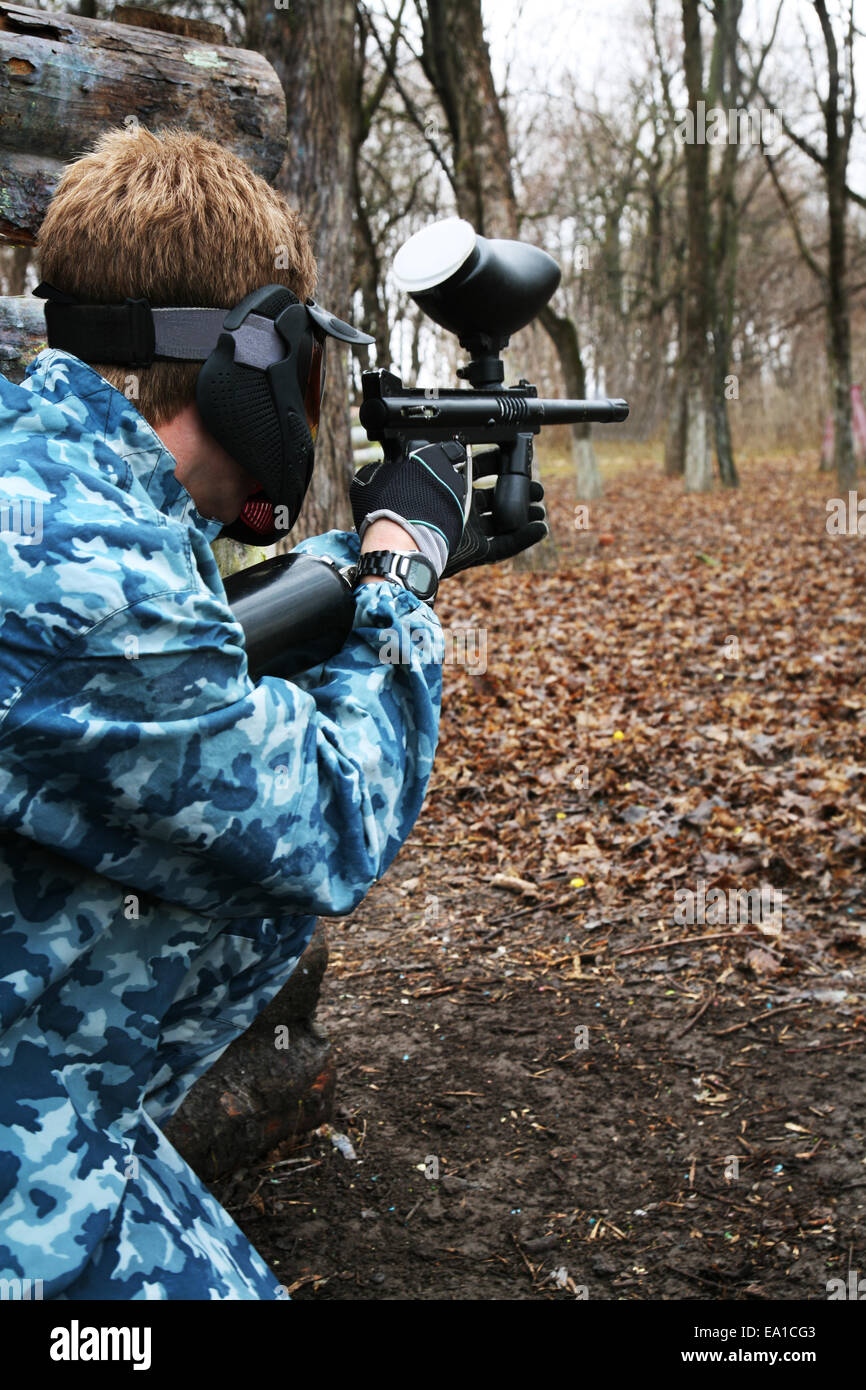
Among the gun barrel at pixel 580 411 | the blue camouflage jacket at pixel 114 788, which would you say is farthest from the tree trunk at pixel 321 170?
the blue camouflage jacket at pixel 114 788

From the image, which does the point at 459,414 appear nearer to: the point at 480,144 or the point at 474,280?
the point at 474,280

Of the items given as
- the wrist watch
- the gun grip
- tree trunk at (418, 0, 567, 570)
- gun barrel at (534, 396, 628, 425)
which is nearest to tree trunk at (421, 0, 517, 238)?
tree trunk at (418, 0, 567, 570)

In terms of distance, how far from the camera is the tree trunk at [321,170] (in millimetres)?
6082

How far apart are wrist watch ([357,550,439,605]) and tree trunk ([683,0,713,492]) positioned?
18400mm

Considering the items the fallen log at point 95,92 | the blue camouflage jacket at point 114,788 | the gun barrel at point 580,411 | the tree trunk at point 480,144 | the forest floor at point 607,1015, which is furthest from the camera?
the tree trunk at point 480,144

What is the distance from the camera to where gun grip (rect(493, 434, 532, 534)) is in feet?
8.51

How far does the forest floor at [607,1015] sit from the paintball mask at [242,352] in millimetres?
2026

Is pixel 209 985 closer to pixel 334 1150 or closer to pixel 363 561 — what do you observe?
pixel 363 561

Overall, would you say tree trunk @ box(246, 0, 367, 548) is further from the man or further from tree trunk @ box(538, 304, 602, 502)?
tree trunk @ box(538, 304, 602, 502)

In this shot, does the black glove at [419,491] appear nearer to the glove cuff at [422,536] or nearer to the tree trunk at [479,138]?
the glove cuff at [422,536]

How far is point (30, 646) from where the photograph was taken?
1420mm

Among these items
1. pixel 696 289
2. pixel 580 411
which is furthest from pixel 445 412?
pixel 696 289

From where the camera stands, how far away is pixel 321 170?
6160 mm

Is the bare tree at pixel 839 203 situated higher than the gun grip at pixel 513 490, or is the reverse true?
the bare tree at pixel 839 203
